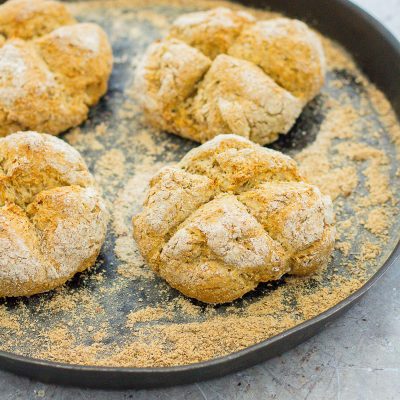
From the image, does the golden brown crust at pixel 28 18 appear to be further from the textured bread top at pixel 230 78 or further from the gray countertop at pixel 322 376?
the gray countertop at pixel 322 376

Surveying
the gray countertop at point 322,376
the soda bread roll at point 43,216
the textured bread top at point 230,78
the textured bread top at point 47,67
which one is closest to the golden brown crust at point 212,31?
the textured bread top at point 230,78

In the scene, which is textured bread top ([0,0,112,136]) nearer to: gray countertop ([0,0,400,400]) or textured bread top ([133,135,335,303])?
textured bread top ([133,135,335,303])

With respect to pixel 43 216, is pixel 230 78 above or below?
above

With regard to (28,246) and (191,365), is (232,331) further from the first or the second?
(28,246)

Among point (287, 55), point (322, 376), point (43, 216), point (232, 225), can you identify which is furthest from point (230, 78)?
point (322, 376)

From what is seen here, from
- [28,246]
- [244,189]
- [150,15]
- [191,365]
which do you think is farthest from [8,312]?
[150,15]

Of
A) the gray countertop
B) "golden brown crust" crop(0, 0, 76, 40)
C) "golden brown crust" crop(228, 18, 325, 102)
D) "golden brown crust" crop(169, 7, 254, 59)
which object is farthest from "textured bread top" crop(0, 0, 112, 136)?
the gray countertop

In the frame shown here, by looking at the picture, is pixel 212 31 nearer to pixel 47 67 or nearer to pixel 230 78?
A: pixel 230 78
